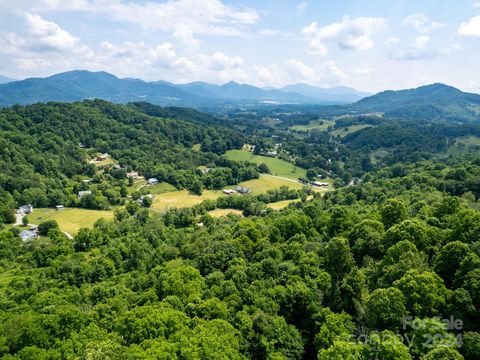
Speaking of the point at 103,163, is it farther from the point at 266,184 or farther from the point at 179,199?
the point at 266,184

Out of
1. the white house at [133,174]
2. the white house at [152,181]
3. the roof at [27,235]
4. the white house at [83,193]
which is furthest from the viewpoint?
the white house at [133,174]

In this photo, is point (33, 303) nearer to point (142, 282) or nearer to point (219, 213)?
point (142, 282)

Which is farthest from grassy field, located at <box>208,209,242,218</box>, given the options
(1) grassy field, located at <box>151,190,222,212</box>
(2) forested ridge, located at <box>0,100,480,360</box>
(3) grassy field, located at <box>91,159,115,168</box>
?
(3) grassy field, located at <box>91,159,115,168</box>

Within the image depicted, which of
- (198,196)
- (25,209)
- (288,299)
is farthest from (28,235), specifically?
(288,299)

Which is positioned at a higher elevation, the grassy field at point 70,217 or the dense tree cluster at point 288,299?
the dense tree cluster at point 288,299

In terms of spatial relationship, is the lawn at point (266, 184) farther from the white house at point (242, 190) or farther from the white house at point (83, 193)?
the white house at point (83, 193)

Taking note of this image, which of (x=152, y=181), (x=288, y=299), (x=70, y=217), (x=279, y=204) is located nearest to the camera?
(x=288, y=299)

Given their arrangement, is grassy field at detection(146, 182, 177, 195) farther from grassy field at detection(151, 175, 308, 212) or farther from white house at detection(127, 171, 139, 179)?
white house at detection(127, 171, 139, 179)

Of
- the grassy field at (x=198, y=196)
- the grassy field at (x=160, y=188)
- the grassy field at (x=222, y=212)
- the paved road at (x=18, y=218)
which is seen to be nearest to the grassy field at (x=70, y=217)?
the paved road at (x=18, y=218)

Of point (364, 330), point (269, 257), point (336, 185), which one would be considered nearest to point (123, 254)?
point (269, 257)
